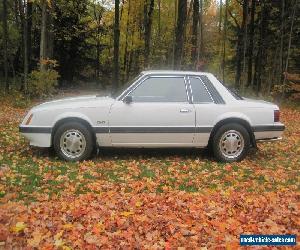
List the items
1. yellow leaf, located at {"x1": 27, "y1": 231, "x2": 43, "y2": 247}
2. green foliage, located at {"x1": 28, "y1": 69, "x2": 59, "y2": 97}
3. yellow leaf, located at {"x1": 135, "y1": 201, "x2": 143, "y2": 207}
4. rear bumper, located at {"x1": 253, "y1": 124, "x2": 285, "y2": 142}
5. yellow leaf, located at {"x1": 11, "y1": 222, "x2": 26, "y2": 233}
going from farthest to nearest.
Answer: green foliage, located at {"x1": 28, "y1": 69, "x2": 59, "y2": 97} < rear bumper, located at {"x1": 253, "y1": 124, "x2": 285, "y2": 142} < yellow leaf, located at {"x1": 135, "y1": 201, "x2": 143, "y2": 207} < yellow leaf, located at {"x1": 11, "y1": 222, "x2": 26, "y2": 233} < yellow leaf, located at {"x1": 27, "y1": 231, "x2": 43, "y2": 247}

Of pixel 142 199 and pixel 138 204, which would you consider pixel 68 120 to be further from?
pixel 138 204

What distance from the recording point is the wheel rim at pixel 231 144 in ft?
28.4

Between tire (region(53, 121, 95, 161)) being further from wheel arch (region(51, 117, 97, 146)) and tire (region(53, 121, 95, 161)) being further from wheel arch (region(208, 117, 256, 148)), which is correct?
wheel arch (region(208, 117, 256, 148))

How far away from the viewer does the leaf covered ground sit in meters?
4.90

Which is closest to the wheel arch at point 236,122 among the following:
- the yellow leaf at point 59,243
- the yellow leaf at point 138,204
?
the yellow leaf at point 138,204

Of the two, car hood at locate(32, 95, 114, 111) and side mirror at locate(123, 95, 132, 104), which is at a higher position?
side mirror at locate(123, 95, 132, 104)

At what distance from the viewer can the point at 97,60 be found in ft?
122

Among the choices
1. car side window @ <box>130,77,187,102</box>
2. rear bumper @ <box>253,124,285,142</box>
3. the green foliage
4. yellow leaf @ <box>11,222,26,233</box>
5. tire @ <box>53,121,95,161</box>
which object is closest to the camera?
yellow leaf @ <box>11,222,26,233</box>

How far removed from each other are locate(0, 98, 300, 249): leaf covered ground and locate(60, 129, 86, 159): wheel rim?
30cm

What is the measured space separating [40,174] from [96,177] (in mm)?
991

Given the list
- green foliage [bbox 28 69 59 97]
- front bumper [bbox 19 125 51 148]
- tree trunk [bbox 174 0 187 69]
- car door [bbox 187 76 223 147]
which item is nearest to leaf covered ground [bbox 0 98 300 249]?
front bumper [bbox 19 125 51 148]

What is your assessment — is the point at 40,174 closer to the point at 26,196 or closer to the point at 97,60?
the point at 26,196

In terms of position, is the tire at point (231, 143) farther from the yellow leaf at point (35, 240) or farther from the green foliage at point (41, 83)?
the green foliage at point (41, 83)

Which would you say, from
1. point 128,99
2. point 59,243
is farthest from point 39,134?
point 59,243
